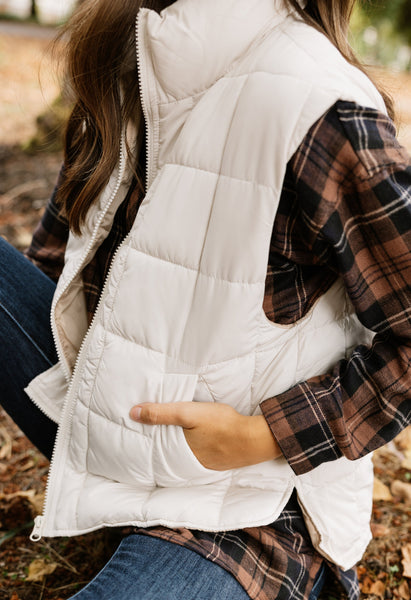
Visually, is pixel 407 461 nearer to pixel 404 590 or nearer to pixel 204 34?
pixel 404 590

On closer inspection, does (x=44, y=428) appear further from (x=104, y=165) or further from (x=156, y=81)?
(x=156, y=81)

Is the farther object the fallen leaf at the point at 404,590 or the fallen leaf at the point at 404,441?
the fallen leaf at the point at 404,441

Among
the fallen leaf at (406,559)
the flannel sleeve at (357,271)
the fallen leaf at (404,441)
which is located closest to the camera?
the flannel sleeve at (357,271)

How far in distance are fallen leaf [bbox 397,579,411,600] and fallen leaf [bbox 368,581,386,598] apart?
0.14 feet

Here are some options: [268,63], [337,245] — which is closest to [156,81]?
[268,63]

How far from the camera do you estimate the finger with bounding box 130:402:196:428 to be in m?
1.15

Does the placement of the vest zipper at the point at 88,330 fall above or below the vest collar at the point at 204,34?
below

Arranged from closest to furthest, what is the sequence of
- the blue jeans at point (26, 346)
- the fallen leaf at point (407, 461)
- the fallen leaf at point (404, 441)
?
1. the blue jeans at point (26, 346)
2. the fallen leaf at point (407, 461)
3. the fallen leaf at point (404, 441)

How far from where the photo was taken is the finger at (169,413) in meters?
1.15

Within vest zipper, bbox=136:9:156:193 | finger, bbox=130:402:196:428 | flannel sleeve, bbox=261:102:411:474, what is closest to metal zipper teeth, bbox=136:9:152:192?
vest zipper, bbox=136:9:156:193

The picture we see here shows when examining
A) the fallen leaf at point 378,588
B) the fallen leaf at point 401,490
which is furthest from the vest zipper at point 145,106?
the fallen leaf at point 401,490

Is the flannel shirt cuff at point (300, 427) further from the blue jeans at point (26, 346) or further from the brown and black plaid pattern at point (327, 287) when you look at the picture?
the blue jeans at point (26, 346)

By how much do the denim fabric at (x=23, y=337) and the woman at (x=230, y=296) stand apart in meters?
0.21

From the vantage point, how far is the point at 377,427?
1.19 meters
